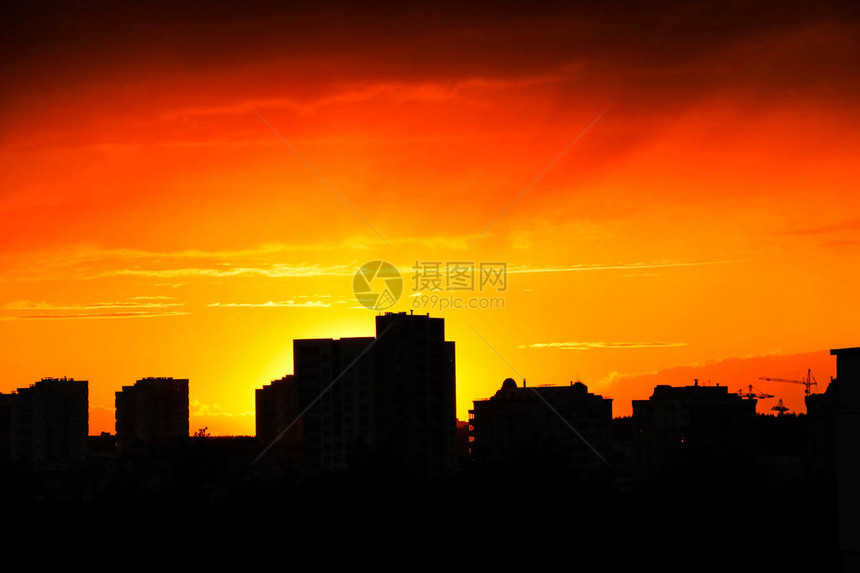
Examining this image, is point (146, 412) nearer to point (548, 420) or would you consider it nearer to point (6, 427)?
point (6, 427)

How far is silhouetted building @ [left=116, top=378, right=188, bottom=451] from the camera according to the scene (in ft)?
501

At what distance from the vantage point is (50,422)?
15000cm

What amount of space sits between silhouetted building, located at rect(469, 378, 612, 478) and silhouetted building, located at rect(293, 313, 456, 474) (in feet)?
59.4

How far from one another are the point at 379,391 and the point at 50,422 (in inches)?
3006

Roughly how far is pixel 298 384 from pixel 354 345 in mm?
5308

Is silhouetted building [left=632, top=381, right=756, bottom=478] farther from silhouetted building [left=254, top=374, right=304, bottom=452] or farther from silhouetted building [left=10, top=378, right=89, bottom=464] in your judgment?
silhouetted building [left=10, top=378, right=89, bottom=464]

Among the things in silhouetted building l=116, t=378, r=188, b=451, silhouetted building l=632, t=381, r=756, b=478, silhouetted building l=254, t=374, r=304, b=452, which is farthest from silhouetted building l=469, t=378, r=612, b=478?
silhouetted building l=116, t=378, r=188, b=451

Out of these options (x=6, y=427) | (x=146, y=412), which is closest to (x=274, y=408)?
(x=146, y=412)

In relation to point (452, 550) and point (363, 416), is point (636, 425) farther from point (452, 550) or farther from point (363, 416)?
point (452, 550)

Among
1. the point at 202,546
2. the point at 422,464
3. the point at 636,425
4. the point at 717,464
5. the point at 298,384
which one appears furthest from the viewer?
the point at 636,425

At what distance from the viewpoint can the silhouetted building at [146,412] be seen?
501 feet

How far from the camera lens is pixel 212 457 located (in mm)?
95625

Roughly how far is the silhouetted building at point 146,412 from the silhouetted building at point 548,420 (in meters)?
46.4

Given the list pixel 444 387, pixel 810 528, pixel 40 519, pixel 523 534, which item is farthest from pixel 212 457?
pixel 810 528
